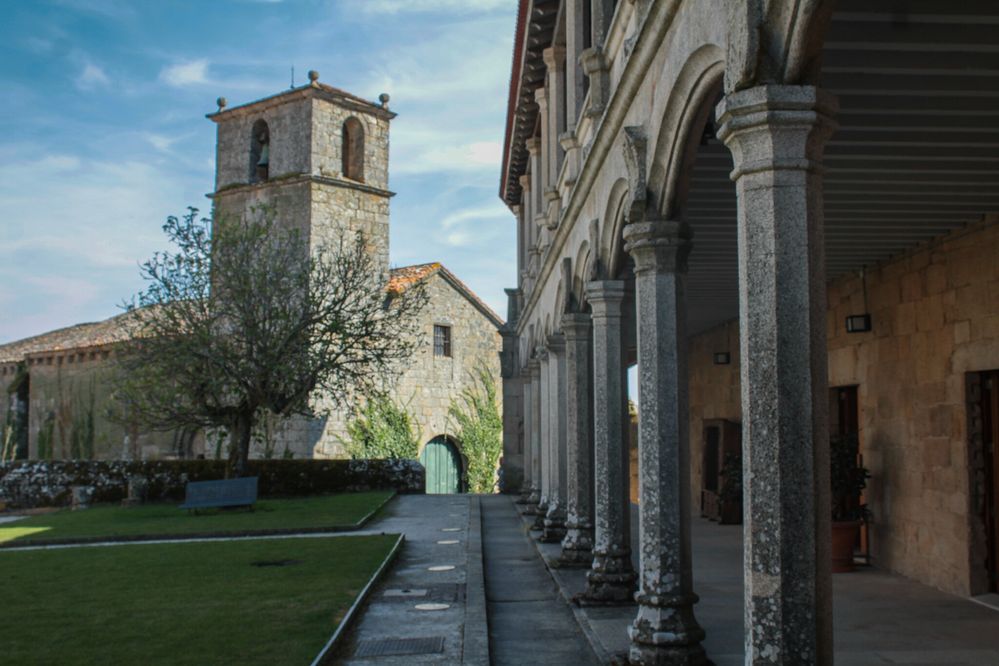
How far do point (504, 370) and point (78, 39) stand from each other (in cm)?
1446

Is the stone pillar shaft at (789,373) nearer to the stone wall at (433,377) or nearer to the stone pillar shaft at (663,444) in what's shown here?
the stone pillar shaft at (663,444)

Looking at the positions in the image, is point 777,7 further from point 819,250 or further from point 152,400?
point 152,400

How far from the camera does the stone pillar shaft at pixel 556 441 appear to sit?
1211 centimetres

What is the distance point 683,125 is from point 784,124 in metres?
1.74

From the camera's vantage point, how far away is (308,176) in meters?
31.1

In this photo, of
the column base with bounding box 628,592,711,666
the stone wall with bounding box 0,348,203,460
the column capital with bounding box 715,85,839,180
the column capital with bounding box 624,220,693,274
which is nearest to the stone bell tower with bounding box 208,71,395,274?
the stone wall with bounding box 0,348,203,460

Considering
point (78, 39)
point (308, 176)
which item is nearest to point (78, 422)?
point (308, 176)

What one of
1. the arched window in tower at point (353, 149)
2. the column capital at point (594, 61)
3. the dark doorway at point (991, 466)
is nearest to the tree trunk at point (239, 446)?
the arched window in tower at point (353, 149)

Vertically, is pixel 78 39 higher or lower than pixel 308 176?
lower

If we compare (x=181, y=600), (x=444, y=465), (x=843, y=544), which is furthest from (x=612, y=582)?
(x=444, y=465)

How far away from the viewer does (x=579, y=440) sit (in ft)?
33.5

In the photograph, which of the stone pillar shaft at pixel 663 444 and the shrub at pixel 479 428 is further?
the shrub at pixel 479 428

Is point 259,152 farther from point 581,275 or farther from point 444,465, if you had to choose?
point 581,275

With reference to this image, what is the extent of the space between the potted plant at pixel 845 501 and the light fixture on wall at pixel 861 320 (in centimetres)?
125
